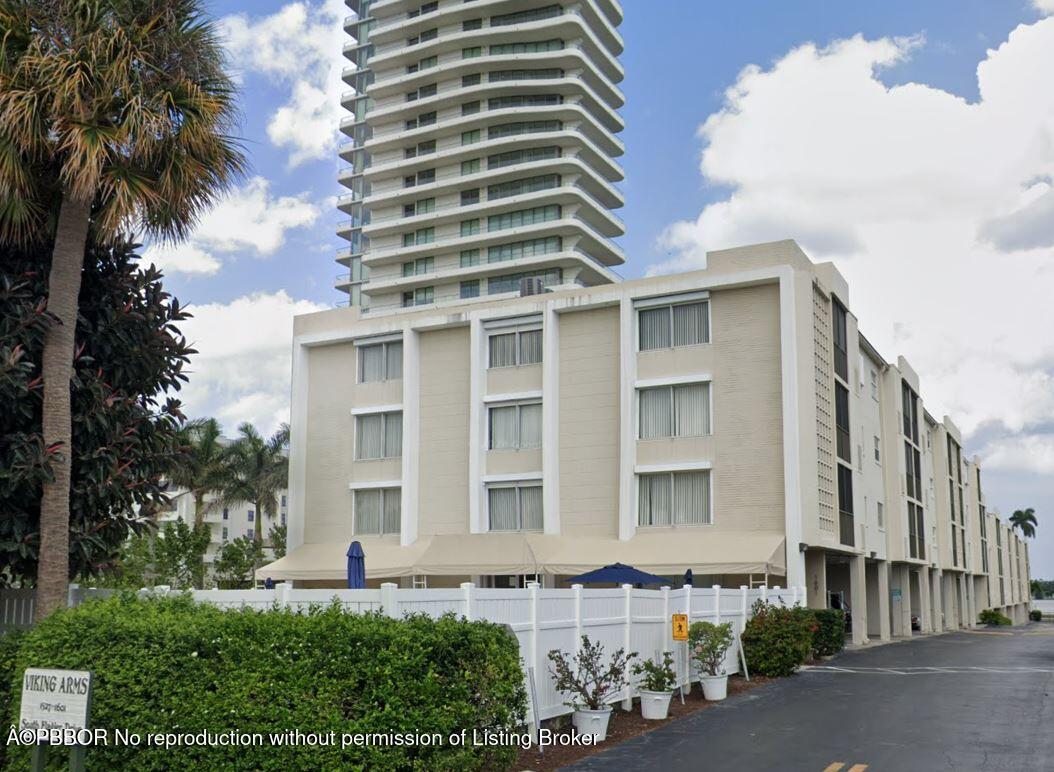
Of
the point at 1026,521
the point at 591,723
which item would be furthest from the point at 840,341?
the point at 1026,521

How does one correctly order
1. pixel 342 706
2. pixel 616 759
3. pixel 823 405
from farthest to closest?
pixel 823 405 < pixel 616 759 < pixel 342 706

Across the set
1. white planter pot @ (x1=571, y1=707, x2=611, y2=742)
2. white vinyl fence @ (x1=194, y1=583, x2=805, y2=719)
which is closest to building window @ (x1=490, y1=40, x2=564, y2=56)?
white vinyl fence @ (x1=194, y1=583, x2=805, y2=719)

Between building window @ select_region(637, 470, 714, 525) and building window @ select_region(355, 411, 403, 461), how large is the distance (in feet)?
32.8

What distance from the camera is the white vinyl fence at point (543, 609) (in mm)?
12531

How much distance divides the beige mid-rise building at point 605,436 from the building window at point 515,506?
0.06 m

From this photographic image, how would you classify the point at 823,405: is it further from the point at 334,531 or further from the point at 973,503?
the point at 973,503

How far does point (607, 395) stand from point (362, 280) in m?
64.3

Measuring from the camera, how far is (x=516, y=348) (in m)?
39.0

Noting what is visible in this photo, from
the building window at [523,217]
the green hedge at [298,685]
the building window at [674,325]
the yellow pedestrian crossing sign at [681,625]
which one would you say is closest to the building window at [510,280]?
the building window at [523,217]

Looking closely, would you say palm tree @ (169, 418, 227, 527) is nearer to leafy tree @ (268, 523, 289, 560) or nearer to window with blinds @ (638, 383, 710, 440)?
leafy tree @ (268, 523, 289, 560)

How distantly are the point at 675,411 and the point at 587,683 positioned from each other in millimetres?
20481

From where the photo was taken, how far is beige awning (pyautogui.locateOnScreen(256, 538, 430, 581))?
37.1 m

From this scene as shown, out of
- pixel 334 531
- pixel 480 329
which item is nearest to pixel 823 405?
pixel 480 329

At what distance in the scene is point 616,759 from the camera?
13875 millimetres
